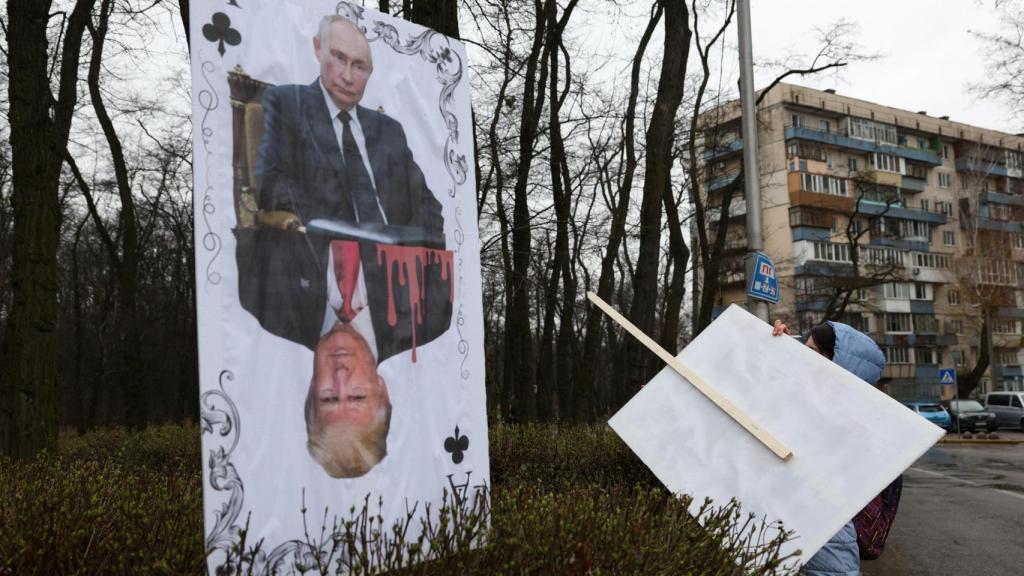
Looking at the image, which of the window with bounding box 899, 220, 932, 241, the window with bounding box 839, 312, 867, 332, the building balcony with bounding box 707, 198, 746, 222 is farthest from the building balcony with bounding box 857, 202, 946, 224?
the building balcony with bounding box 707, 198, 746, 222

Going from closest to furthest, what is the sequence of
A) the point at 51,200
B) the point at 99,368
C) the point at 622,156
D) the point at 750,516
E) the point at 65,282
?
the point at 750,516
the point at 51,200
the point at 622,156
the point at 99,368
the point at 65,282

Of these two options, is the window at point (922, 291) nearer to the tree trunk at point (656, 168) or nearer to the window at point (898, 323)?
the window at point (898, 323)

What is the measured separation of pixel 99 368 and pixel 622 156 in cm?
1848

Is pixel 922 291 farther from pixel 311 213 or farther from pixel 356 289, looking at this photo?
pixel 311 213

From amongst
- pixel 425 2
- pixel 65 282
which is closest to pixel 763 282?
pixel 425 2

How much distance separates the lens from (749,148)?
37.0ft

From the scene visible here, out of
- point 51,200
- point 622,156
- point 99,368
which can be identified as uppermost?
point 622,156

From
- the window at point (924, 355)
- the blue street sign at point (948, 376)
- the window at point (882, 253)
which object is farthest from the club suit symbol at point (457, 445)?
the window at point (924, 355)

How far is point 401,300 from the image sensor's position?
11.2 ft

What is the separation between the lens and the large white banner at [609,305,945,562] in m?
3.30

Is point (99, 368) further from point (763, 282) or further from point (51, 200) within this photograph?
point (763, 282)

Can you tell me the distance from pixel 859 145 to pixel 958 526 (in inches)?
2107

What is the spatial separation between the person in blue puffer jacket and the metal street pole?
22.5 ft

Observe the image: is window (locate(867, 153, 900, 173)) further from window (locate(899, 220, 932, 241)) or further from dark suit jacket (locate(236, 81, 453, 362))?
dark suit jacket (locate(236, 81, 453, 362))
